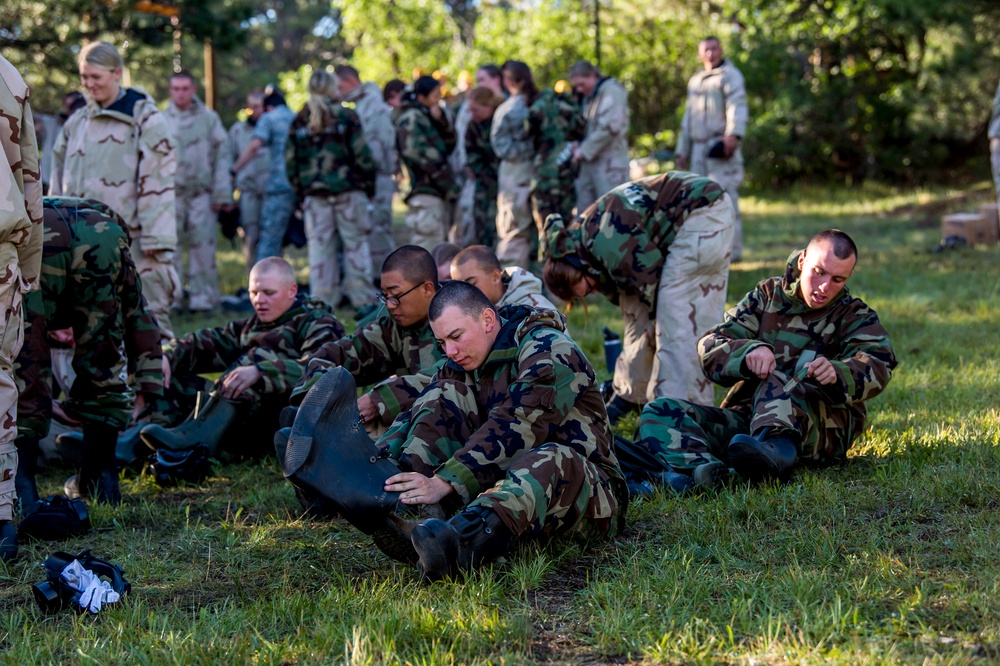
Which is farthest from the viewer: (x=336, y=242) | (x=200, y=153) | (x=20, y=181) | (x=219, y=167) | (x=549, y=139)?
(x=219, y=167)

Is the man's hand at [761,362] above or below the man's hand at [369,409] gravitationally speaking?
above

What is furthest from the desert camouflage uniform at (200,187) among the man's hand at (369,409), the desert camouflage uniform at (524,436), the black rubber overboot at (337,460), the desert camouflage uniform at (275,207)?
the black rubber overboot at (337,460)

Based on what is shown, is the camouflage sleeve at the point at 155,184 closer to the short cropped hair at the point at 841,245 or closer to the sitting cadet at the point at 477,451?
the sitting cadet at the point at 477,451

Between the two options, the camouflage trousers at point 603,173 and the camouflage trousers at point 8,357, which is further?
the camouflage trousers at point 603,173

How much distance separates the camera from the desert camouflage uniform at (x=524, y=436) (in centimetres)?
377

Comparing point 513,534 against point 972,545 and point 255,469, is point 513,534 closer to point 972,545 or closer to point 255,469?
point 972,545

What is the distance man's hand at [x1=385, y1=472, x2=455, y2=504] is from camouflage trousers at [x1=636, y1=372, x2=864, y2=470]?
A: 5.02 feet

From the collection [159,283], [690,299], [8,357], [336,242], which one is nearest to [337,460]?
[8,357]

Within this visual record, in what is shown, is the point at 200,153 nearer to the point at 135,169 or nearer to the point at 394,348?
the point at 135,169

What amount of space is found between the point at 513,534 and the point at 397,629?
0.57 meters

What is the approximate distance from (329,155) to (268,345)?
3.94 metres

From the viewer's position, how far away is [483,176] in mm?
10641

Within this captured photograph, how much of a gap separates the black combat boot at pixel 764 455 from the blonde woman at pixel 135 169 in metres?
3.77

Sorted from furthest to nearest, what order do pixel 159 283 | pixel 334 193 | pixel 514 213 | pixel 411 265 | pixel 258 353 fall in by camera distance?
pixel 334 193 < pixel 514 213 < pixel 159 283 < pixel 258 353 < pixel 411 265
